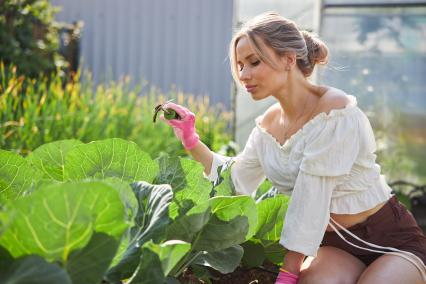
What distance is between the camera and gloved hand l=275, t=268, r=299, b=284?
5.65ft

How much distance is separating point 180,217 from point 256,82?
0.80 m

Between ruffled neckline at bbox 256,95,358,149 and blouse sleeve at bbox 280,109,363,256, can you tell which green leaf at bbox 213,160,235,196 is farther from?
ruffled neckline at bbox 256,95,358,149

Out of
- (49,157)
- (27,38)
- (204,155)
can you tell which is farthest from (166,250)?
(27,38)

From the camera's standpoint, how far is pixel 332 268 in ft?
6.44

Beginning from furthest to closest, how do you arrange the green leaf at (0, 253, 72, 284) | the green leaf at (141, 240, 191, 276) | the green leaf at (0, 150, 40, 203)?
the green leaf at (0, 150, 40, 203), the green leaf at (141, 240, 191, 276), the green leaf at (0, 253, 72, 284)

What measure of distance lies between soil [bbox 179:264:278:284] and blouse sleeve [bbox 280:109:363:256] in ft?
0.40

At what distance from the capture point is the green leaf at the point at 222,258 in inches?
56.7

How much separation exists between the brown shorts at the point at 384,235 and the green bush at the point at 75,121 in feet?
7.15

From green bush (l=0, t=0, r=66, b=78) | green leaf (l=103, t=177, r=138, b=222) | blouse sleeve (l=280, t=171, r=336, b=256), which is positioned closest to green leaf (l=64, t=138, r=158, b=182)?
green leaf (l=103, t=177, r=138, b=222)

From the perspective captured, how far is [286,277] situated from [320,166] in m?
0.33

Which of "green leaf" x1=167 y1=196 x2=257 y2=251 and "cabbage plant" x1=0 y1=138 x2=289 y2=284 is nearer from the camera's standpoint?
"cabbage plant" x1=0 y1=138 x2=289 y2=284

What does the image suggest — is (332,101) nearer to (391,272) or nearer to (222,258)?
(391,272)

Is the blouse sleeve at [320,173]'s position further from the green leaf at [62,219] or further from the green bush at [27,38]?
the green bush at [27,38]

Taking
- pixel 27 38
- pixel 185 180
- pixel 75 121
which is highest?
pixel 185 180
